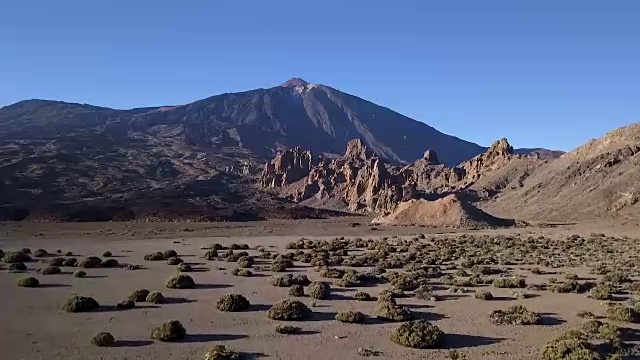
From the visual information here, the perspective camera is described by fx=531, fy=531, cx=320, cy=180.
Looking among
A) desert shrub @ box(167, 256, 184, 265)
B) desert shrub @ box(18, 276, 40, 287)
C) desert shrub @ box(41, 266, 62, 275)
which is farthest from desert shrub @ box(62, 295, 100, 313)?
desert shrub @ box(167, 256, 184, 265)

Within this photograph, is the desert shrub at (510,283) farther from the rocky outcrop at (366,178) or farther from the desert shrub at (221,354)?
the rocky outcrop at (366,178)

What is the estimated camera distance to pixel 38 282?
25016mm

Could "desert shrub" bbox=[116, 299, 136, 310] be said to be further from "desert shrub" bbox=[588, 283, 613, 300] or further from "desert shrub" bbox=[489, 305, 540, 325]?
"desert shrub" bbox=[588, 283, 613, 300]

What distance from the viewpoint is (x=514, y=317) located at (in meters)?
17.6

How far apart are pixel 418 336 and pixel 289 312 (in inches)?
198

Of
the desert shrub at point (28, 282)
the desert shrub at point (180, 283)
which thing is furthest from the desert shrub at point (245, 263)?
the desert shrub at point (28, 282)

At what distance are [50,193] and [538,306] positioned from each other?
111 meters

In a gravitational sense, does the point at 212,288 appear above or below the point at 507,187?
below

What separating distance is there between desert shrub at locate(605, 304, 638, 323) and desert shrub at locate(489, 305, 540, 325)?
2.40m

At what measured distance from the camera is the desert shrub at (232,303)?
19328 mm

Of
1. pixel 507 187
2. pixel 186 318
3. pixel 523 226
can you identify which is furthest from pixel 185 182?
pixel 186 318

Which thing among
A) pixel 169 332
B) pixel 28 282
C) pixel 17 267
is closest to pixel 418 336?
pixel 169 332

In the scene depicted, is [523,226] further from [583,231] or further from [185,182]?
[185,182]

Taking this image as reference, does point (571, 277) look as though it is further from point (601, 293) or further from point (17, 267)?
point (17, 267)
